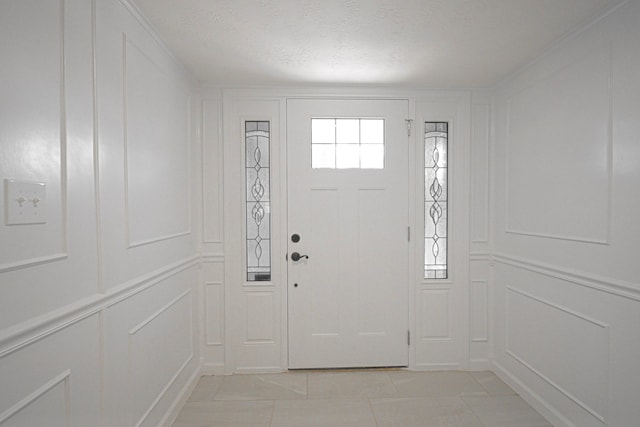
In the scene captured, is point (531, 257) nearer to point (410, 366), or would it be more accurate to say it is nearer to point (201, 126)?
point (410, 366)

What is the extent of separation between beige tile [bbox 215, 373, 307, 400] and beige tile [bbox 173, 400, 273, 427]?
0.10 m

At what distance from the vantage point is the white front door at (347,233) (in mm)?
3330

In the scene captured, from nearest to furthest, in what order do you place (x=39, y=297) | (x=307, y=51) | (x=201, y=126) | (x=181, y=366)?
(x=39, y=297) < (x=307, y=51) < (x=181, y=366) < (x=201, y=126)

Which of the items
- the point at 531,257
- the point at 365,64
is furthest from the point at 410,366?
the point at 365,64

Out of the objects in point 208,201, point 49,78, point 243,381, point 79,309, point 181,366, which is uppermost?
point 49,78

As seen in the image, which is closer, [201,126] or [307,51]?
[307,51]

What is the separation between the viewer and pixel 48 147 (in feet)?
4.31

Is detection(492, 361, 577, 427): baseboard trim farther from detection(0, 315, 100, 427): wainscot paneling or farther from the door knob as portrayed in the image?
detection(0, 315, 100, 427): wainscot paneling

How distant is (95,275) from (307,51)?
191 cm

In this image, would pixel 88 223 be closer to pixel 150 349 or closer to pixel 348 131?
pixel 150 349

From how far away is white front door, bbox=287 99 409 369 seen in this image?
10.9ft

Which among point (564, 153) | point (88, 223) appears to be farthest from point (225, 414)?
point (564, 153)

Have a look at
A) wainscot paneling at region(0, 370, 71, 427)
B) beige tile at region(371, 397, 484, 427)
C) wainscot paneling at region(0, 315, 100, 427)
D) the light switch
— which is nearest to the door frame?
beige tile at region(371, 397, 484, 427)

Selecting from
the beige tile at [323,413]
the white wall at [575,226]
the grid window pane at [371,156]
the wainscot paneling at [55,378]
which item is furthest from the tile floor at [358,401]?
the grid window pane at [371,156]
